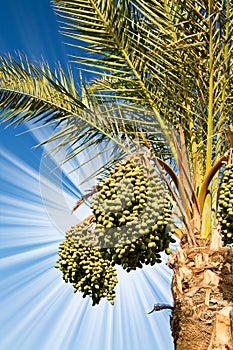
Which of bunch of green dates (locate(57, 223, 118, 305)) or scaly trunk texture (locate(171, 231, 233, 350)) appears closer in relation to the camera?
scaly trunk texture (locate(171, 231, 233, 350))

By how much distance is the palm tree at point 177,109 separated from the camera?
371 centimetres

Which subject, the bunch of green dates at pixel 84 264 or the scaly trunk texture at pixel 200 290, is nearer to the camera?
the scaly trunk texture at pixel 200 290

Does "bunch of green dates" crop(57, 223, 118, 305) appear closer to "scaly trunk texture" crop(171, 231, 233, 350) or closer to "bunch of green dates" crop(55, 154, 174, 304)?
"bunch of green dates" crop(55, 154, 174, 304)

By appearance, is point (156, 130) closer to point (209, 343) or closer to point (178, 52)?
point (178, 52)

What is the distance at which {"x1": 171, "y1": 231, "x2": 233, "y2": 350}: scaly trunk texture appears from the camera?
3611mm

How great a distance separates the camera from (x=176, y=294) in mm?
3846

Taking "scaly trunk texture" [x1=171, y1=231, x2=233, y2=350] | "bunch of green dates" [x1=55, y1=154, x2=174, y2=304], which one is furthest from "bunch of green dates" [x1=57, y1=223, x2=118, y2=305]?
"scaly trunk texture" [x1=171, y1=231, x2=233, y2=350]

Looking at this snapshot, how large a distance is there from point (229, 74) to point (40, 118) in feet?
7.10

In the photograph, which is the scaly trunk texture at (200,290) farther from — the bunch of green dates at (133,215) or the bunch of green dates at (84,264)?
the bunch of green dates at (84,264)

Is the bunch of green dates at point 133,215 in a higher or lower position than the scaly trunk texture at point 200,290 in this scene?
higher

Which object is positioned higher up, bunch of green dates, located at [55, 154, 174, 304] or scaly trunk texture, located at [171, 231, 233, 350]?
bunch of green dates, located at [55, 154, 174, 304]

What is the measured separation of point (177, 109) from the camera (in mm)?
4949

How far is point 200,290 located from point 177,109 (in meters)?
1.99

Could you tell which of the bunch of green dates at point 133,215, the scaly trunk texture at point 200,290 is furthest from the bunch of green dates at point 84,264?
the scaly trunk texture at point 200,290
